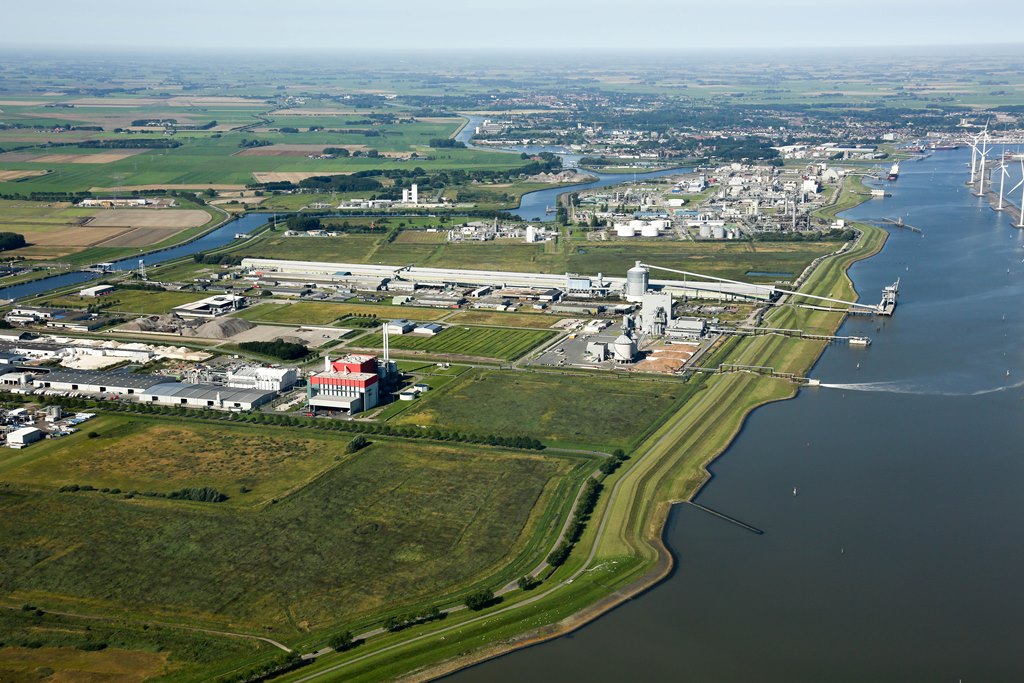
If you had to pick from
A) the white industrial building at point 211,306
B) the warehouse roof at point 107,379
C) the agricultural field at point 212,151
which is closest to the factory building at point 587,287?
the white industrial building at point 211,306

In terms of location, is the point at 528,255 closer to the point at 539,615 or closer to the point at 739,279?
the point at 739,279

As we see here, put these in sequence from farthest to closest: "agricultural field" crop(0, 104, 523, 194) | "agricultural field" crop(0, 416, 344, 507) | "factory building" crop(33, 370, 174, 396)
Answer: "agricultural field" crop(0, 104, 523, 194) → "factory building" crop(33, 370, 174, 396) → "agricultural field" crop(0, 416, 344, 507)

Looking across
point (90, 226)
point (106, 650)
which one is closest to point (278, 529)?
point (106, 650)

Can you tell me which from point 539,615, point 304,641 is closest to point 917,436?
point 539,615

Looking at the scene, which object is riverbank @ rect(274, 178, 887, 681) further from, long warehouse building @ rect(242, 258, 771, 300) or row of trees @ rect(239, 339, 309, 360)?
row of trees @ rect(239, 339, 309, 360)

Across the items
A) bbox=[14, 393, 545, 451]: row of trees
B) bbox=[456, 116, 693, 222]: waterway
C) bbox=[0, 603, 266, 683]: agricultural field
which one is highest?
bbox=[456, 116, 693, 222]: waterway

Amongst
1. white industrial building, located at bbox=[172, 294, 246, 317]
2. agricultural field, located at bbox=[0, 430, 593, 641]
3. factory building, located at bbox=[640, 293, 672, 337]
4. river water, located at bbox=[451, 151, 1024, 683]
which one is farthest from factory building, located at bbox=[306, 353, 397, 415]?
white industrial building, located at bbox=[172, 294, 246, 317]

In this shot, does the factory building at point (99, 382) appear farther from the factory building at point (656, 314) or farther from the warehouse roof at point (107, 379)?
the factory building at point (656, 314)
